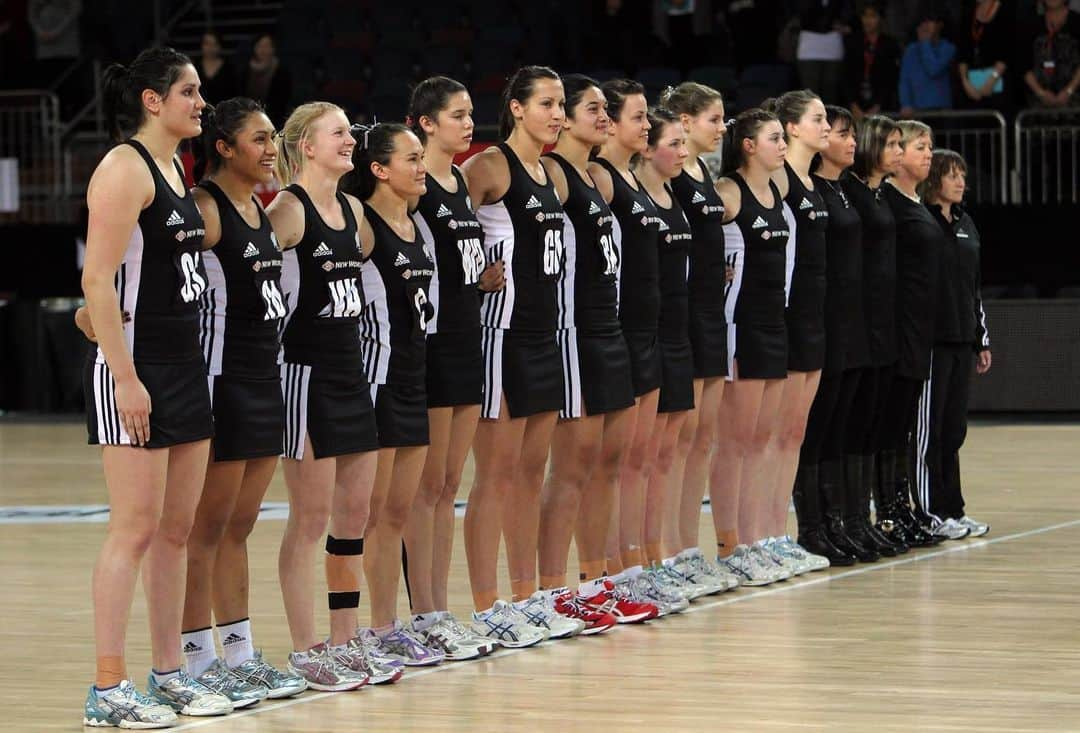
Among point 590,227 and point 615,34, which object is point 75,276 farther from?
point 590,227

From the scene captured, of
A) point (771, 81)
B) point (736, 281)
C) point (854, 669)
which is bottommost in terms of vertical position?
point (854, 669)

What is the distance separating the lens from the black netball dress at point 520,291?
666 cm

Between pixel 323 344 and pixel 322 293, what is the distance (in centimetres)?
16

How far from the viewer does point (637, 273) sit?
715 cm

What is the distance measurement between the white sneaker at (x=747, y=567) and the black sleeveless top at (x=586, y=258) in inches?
55.9

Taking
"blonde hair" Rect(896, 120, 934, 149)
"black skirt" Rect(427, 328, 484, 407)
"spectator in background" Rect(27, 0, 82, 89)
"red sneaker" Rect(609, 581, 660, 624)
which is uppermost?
"spectator in background" Rect(27, 0, 82, 89)

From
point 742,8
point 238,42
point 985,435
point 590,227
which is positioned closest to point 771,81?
point 742,8

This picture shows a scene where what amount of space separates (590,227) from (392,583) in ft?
5.01

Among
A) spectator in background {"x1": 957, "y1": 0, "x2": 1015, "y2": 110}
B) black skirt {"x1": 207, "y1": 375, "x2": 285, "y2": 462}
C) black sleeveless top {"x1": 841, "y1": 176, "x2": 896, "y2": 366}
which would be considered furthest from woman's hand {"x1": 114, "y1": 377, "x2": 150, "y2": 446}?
spectator in background {"x1": 957, "y1": 0, "x2": 1015, "y2": 110}

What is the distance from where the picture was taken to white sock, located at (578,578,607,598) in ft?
22.9

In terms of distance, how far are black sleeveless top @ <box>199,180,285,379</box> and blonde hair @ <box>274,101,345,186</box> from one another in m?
0.37

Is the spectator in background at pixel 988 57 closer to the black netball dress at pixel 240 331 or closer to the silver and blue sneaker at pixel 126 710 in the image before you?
the black netball dress at pixel 240 331

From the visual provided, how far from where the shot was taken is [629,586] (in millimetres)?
7211

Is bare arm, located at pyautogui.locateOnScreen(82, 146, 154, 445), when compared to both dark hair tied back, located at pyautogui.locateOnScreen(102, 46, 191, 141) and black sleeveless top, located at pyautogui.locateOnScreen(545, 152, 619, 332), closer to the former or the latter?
dark hair tied back, located at pyautogui.locateOnScreen(102, 46, 191, 141)
